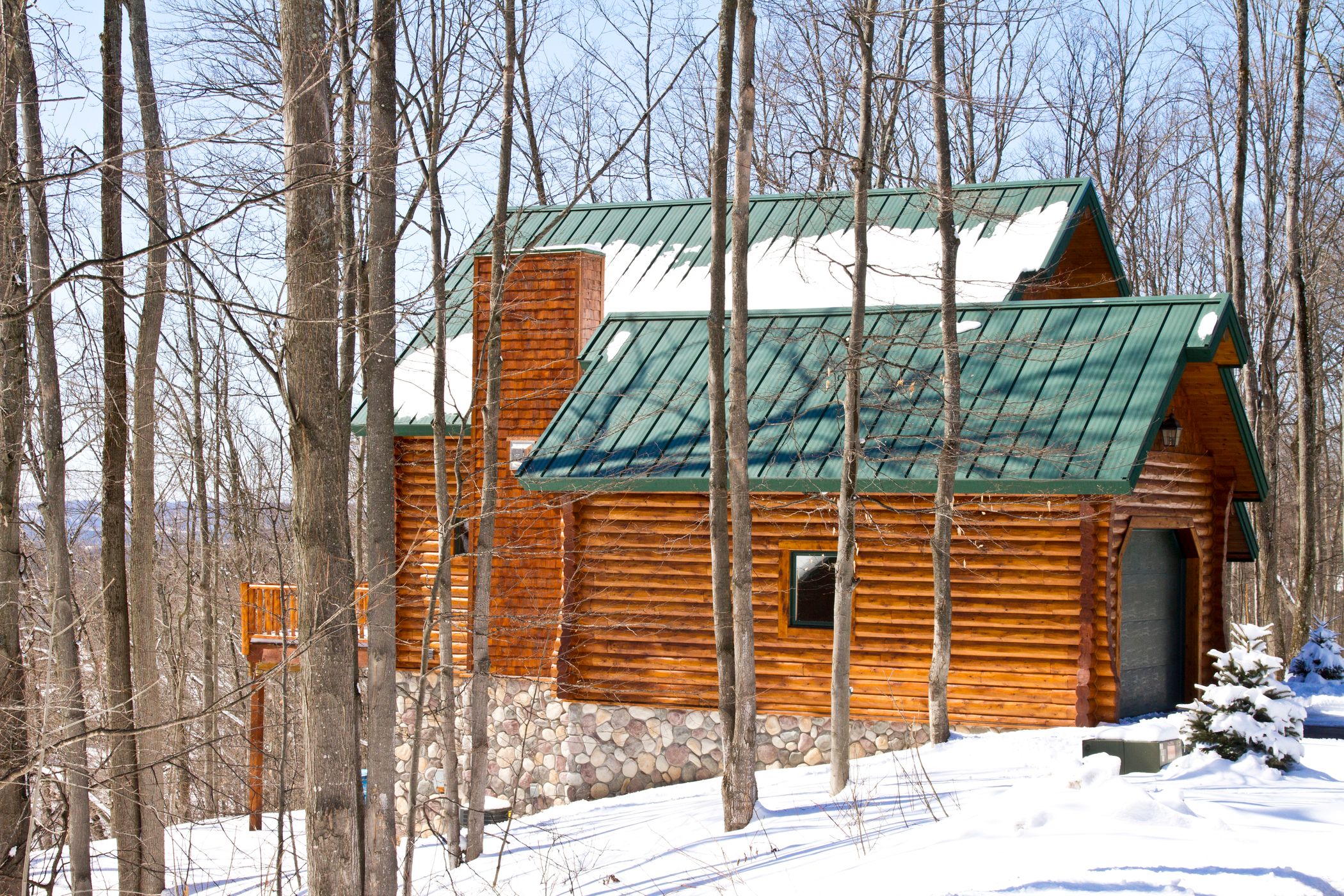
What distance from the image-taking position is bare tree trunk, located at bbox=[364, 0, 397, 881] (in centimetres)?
1001

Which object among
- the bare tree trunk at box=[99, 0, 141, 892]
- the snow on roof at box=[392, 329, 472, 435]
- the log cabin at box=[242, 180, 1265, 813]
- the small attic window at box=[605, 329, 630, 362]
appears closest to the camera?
the bare tree trunk at box=[99, 0, 141, 892]

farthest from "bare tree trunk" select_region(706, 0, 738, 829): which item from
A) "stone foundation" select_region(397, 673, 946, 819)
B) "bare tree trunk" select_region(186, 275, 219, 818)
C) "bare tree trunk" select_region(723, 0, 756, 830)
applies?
"bare tree trunk" select_region(186, 275, 219, 818)

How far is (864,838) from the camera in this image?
8156mm

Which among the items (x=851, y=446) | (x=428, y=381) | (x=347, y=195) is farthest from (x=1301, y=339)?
(x=347, y=195)

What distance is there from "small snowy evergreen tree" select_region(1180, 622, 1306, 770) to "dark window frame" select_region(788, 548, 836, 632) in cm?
410

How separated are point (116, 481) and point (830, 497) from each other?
23.1 feet

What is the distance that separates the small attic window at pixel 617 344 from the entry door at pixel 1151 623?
20.8ft

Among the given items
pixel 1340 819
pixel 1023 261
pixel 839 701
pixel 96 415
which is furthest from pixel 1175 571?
pixel 96 415

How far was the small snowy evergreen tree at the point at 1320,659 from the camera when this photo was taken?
15750 mm

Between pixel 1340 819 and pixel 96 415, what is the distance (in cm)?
1206

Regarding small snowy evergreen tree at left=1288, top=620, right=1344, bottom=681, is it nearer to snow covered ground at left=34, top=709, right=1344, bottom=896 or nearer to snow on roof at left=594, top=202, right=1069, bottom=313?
snow covered ground at left=34, top=709, right=1344, bottom=896

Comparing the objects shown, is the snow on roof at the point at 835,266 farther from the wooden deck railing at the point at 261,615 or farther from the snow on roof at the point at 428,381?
the wooden deck railing at the point at 261,615

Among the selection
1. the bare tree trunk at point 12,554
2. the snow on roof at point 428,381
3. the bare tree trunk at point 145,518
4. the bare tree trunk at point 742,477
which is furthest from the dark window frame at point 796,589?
the bare tree trunk at point 12,554

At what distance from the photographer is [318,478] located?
25.5ft
